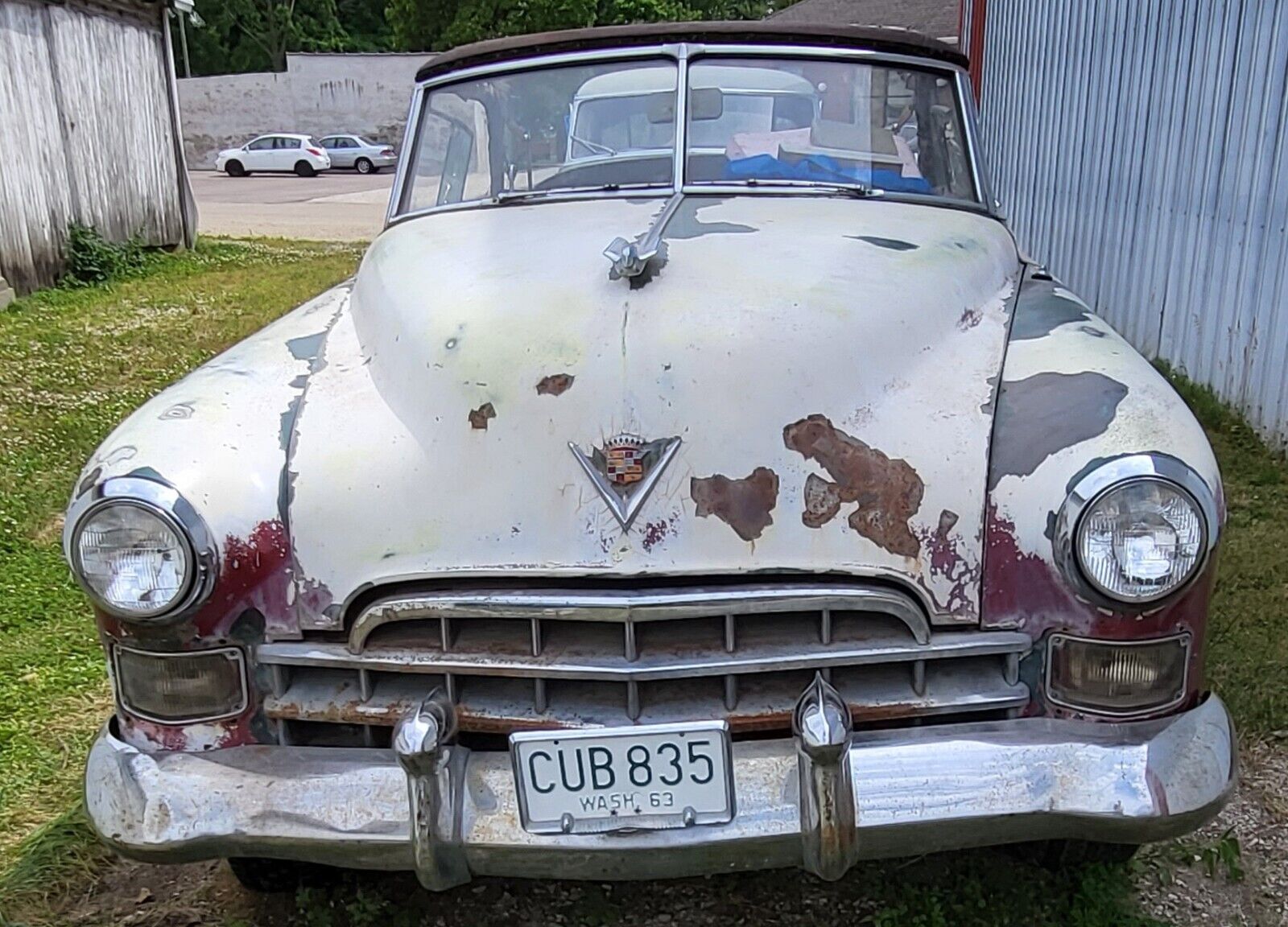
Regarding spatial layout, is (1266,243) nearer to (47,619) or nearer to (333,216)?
(47,619)

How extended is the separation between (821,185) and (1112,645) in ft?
4.98

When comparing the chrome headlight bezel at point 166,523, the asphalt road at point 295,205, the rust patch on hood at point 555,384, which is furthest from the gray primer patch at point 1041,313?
the asphalt road at point 295,205

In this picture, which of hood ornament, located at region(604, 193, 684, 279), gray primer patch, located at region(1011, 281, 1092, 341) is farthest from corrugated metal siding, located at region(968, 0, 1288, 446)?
hood ornament, located at region(604, 193, 684, 279)

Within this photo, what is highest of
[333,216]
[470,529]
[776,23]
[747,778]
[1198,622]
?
[776,23]

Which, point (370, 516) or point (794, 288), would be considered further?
point (794, 288)

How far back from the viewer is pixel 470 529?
6.71ft

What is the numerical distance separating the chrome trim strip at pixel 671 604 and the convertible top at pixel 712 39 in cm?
180

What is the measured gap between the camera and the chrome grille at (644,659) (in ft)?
6.41

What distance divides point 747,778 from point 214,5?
158 ft

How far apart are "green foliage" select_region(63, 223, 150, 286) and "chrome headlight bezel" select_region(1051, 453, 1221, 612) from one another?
33.4 ft

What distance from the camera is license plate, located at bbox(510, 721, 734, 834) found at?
1869 mm

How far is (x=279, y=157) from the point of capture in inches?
1172

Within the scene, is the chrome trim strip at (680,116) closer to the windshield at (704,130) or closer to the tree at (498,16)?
the windshield at (704,130)

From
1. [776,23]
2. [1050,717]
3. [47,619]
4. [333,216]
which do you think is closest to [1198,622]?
[1050,717]
